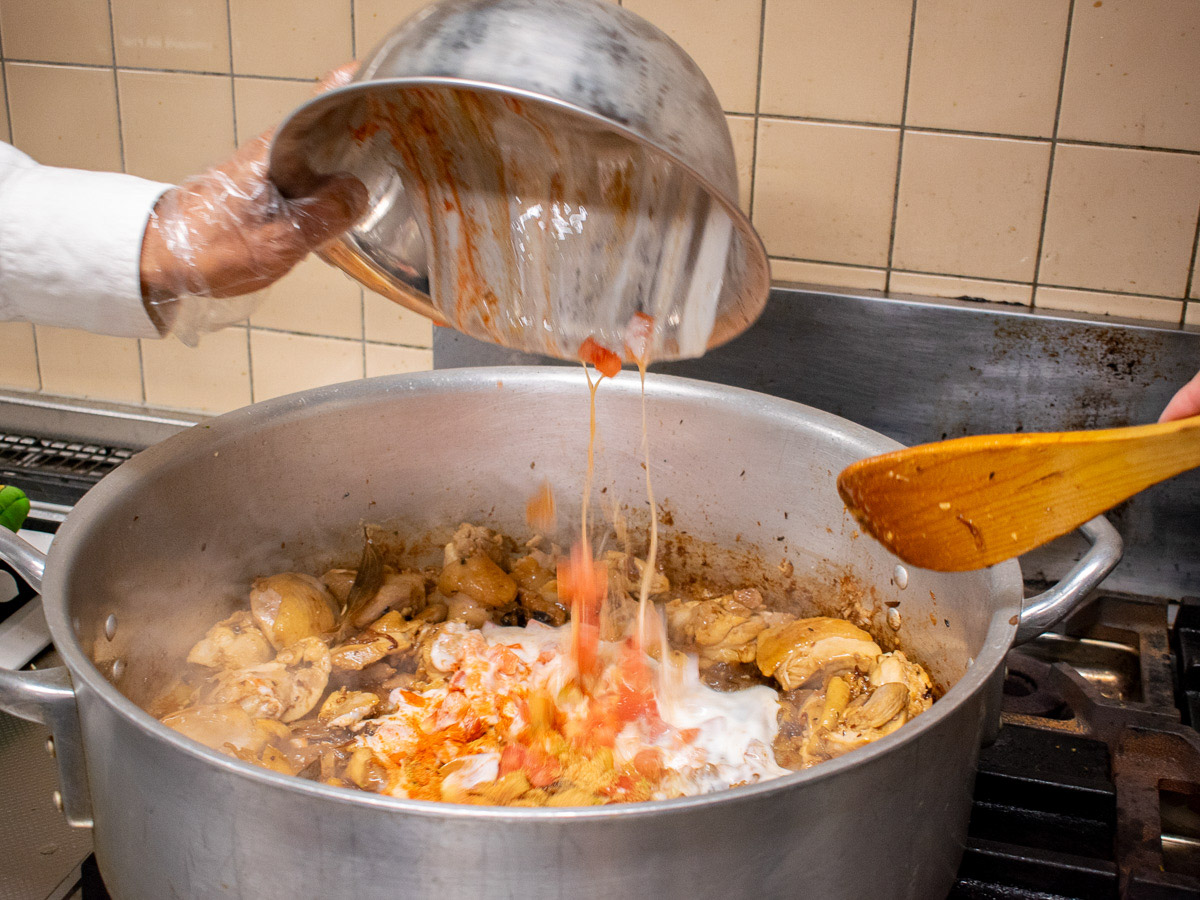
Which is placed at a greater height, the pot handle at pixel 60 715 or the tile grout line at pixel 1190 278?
the tile grout line at pixel 1190 278

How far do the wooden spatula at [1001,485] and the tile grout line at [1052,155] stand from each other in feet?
1.76

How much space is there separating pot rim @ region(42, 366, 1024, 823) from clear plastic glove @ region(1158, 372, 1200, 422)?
20 cm

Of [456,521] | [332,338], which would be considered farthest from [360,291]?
[456,521]

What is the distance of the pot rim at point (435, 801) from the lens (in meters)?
0.45

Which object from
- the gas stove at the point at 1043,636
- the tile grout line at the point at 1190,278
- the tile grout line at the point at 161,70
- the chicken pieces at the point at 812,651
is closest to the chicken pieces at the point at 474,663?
the chicken pieces at the point at 812,651

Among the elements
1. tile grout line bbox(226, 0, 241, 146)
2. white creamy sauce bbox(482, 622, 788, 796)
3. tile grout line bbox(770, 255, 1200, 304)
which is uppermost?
tile grout line bbox(226, 0, 241, 146)

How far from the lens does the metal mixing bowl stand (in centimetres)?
53

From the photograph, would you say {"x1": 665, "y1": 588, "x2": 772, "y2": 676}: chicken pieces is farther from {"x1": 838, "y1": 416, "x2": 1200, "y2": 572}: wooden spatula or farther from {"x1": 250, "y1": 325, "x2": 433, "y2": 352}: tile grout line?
{"x1": 250, "y1": 325, "x2": 433, "y2": 352}: tile grout line

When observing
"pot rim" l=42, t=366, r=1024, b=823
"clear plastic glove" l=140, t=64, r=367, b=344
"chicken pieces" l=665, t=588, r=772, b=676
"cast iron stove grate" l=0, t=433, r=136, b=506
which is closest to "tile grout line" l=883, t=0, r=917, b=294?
"pot rim" l=42, t=366, r=1024, b=823

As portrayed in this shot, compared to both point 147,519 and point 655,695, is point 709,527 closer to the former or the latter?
point 655,695

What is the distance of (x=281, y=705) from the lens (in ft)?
2.93

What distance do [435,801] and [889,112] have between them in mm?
910

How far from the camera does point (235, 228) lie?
2.34 feet

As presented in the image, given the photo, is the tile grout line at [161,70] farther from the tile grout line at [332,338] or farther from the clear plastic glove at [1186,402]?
the clear plastic glove at [1186,402]
